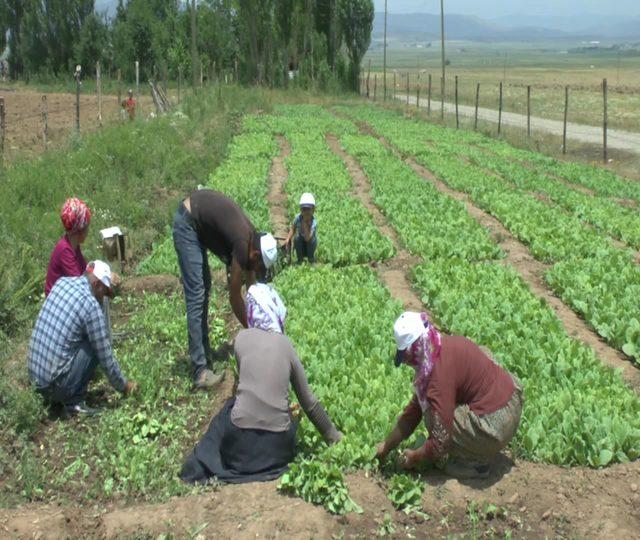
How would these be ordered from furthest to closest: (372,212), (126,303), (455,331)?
(372,212) → (126,303) → (455,331)

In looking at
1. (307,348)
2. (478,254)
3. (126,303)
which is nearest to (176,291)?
(126,303)

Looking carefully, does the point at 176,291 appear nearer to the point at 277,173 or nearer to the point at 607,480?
the point at 607,480

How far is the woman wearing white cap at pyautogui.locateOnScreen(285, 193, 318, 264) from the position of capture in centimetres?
968

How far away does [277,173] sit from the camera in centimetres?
1808

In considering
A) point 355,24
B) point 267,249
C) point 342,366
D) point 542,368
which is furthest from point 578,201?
point 355,24

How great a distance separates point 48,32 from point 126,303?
53.8 metres

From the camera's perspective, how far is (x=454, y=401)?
4.84 metres

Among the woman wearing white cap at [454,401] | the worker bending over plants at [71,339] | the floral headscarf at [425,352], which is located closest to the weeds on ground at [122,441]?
the worker bending over plants at [71,339]

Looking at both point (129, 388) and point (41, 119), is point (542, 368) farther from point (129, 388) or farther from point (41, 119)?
point (41, 119)

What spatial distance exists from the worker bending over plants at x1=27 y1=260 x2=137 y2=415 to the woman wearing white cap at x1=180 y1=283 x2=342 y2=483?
1331 millimetres

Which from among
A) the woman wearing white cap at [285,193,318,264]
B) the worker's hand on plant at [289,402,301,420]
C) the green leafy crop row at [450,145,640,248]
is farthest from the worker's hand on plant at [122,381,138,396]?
the green leafy crop row at [450,145,640,248]

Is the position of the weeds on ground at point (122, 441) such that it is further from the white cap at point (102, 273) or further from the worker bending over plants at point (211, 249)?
the white cap at point (102, 273)

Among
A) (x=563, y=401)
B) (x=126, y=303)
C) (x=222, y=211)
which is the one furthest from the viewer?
(x=126, y=303)

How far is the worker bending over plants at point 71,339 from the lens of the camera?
611 cm
